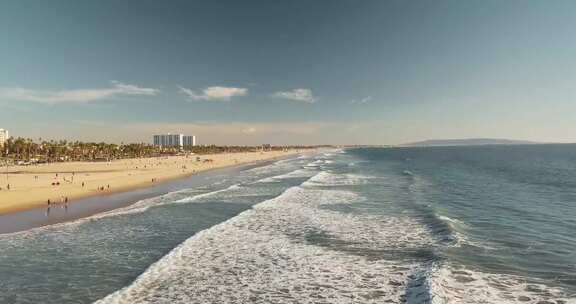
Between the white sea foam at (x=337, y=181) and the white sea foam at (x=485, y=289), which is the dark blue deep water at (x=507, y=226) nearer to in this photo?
the white sea foam at (x=485, y=289)

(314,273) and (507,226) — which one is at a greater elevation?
(507,226)

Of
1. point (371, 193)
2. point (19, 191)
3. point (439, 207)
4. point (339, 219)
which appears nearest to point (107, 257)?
point (339, 219)

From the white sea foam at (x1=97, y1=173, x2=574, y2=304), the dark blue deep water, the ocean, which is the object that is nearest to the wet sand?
the ocean

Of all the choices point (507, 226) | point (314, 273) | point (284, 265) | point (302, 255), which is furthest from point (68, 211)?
point (507, 226)

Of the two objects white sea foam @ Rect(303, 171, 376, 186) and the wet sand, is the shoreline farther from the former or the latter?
white sea foam @ Rect(303, 171, 376, 186)

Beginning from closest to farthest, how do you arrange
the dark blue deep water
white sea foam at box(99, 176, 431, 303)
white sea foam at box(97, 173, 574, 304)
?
white sea foam at box(97, 173, 574, 304) < white sea foam at box(99, 176, 431, 303) < the dark blue deep water

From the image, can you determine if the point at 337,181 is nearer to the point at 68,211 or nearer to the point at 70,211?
the point at 70,211

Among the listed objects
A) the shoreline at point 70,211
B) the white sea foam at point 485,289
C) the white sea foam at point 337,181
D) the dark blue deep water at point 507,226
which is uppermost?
the white sea foam at point 337,181

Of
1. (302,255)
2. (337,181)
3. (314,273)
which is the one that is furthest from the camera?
(337,181)

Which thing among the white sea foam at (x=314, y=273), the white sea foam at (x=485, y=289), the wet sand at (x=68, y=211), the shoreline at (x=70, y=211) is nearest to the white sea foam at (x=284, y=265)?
the white sea foam at (x=314, y=273)
